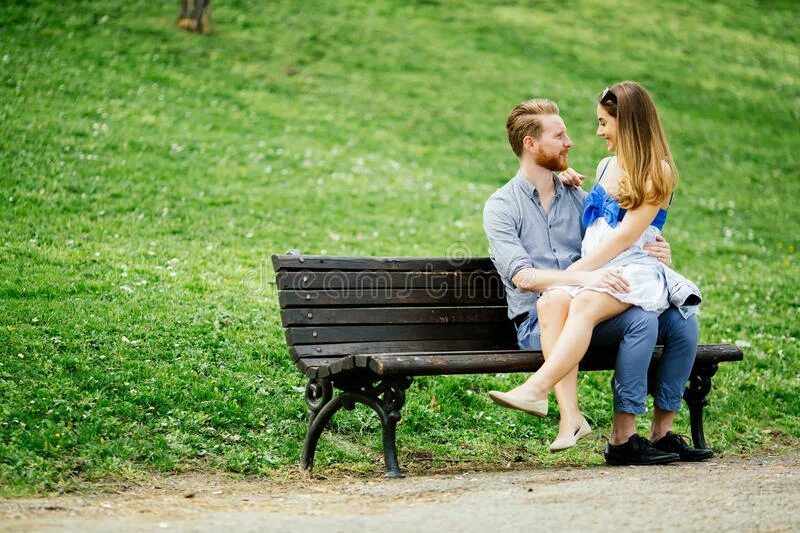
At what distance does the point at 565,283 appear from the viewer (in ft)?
15.6

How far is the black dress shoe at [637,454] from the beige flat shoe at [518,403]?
570mm

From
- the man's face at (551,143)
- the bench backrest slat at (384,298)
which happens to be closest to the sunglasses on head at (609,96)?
the man's face at (551,143)

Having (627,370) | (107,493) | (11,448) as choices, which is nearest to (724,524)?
(627,370)

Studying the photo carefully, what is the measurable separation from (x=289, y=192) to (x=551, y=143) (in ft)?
20.5

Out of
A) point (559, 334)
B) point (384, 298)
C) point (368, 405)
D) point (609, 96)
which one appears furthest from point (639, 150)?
point (368, 405)

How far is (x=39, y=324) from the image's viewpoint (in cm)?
589

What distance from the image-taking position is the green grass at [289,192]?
5344mm

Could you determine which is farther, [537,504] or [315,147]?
[315,147]

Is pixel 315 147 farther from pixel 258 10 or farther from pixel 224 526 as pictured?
pixel 224 526

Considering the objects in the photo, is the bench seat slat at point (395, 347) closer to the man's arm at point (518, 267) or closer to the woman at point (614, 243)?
the man's arm at point (518, 267)

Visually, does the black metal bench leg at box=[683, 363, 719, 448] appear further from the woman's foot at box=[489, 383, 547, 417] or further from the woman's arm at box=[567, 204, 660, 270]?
the woman's foot at box=[489, 383, 547, 417]

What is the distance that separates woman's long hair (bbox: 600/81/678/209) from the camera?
15.7 feet

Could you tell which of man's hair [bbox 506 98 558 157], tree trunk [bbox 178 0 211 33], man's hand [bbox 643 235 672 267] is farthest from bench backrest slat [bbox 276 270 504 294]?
tree trunk [bbox 178 0 211 33]

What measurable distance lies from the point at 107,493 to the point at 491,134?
1191cm
